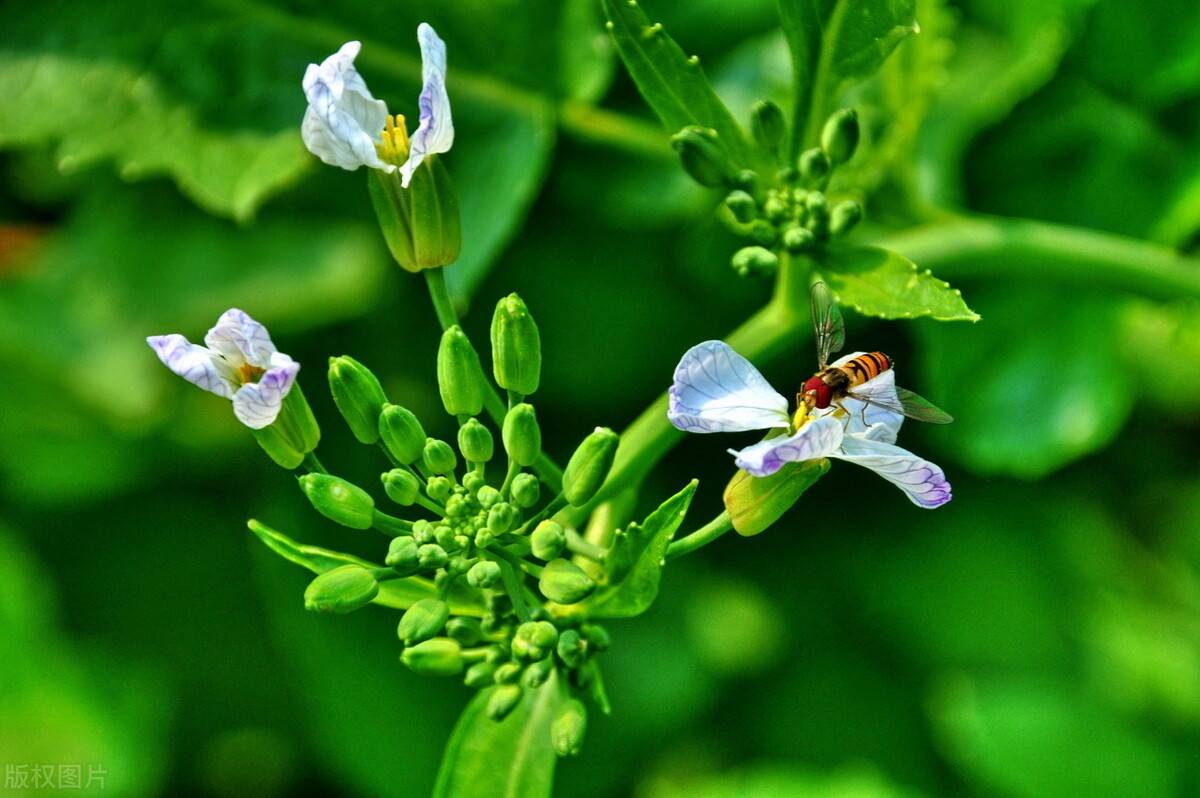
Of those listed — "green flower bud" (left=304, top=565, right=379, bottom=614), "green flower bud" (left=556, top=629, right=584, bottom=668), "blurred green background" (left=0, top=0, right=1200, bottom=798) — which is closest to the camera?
"green flower bud" (left=304, top=565, right=379, bottom=614)

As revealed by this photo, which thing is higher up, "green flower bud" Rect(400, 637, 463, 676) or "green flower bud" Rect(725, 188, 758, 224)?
"green flower bud" Rect(725, 188, 758, 224)

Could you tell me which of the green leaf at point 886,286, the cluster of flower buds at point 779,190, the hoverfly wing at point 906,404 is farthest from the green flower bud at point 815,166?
the hoverfly wing at point 906,404

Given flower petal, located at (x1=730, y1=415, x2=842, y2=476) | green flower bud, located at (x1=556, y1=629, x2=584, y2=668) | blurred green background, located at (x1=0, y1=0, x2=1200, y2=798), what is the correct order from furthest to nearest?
blurred green background, located at (x1=0, y1=0, x2=1200, y2=798), green flower bud, located at (x1=556, y1=629, x2=584, y2=668), flower petal, located at (x1=730, y1=415, x2=842, y2=476)

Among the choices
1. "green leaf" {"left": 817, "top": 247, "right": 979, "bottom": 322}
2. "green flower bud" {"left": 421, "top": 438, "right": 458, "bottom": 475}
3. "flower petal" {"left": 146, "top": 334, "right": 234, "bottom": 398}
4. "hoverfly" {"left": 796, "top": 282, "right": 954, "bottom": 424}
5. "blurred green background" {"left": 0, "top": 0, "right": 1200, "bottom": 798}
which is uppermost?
"green leaf" {"left": 817, "top": 247, "right": 979, "bottom": 322}

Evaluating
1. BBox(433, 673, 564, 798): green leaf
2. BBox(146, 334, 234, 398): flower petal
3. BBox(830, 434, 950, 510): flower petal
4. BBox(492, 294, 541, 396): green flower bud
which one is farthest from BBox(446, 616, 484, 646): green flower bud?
BBox(830, 434, 950, 510): flower petal

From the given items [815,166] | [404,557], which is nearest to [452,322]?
[404,557]

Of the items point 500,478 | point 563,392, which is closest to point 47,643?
point 500,478

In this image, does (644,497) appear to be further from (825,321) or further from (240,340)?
(240,340)

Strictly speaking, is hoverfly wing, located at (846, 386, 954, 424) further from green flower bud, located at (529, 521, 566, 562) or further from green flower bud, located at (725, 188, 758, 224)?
green flower bud, located at (529, 521, 566, 562)
